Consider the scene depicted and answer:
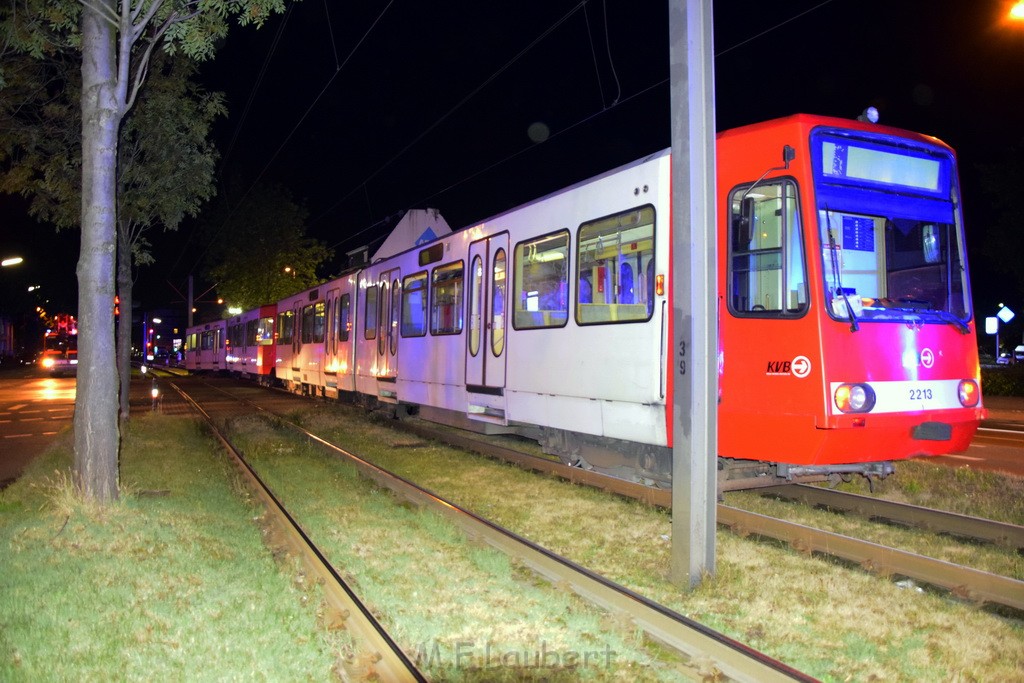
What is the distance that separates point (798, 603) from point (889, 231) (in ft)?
11.5

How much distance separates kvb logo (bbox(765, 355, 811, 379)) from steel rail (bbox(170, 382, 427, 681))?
3.76m

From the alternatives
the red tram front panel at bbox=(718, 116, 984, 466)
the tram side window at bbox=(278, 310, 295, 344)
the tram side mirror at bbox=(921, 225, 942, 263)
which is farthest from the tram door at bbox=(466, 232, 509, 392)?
the tram side window at bbox=(278, 310, 295, 344)

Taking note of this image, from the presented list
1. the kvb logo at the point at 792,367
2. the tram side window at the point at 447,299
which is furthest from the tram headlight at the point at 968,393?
the tram side window at the point at 447,299

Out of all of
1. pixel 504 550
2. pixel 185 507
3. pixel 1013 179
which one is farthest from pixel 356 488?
pixel 1013 179

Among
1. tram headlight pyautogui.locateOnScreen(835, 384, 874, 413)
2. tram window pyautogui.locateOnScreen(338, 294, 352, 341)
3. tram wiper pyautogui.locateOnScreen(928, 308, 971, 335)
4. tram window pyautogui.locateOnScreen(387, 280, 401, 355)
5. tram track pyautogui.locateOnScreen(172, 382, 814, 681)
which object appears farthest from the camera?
tram window pyautogui.locateOnScreen(338, 294, 352, 341)

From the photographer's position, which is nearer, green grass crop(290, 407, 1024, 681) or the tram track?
the tram track

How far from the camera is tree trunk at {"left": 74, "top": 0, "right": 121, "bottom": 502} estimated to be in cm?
732

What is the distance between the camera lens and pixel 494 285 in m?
10.5

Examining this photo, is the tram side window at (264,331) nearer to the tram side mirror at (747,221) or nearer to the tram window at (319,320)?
the tram window at (319,320)

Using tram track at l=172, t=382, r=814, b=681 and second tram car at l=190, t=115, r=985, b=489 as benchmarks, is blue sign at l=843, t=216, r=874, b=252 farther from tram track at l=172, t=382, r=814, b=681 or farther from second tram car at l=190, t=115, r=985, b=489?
tram track at l=172, t=382, r=814, b=681

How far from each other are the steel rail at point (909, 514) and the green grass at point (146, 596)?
523 centimetres

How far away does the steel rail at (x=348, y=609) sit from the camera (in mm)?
4027

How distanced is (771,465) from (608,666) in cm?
380

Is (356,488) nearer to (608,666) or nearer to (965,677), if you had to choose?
(608,666)
